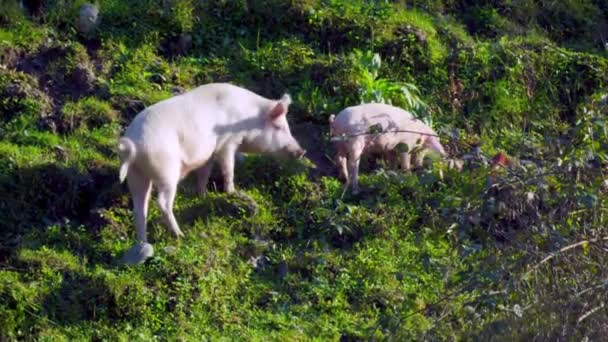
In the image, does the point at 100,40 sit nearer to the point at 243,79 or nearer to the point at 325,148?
the point at 243,79

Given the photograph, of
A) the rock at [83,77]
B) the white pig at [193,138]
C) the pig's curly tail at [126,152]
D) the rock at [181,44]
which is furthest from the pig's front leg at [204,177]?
the rock at [181,44]

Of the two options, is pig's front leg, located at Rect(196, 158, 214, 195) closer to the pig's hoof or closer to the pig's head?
the pig's head

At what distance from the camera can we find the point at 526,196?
6.97 m

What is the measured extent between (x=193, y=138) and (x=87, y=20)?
221 cm

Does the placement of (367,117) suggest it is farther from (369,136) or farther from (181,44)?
(181,44)

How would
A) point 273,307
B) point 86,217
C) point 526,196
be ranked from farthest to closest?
point 86,217
point 273,307
point 526,196

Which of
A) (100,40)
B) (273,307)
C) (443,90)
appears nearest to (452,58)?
(443,90)

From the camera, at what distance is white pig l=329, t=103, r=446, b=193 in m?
8.70

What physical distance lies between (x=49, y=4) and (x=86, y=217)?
2552 mm

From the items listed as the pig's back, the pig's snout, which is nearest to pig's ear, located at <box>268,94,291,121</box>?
the pig's snout

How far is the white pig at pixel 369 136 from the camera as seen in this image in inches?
343

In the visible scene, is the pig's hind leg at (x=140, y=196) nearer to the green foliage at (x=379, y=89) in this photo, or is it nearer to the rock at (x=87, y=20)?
the green foliage at (x=379, y=89)

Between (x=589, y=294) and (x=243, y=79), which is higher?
(x=589, y=294)

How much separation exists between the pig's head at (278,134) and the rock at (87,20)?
1809 mm
